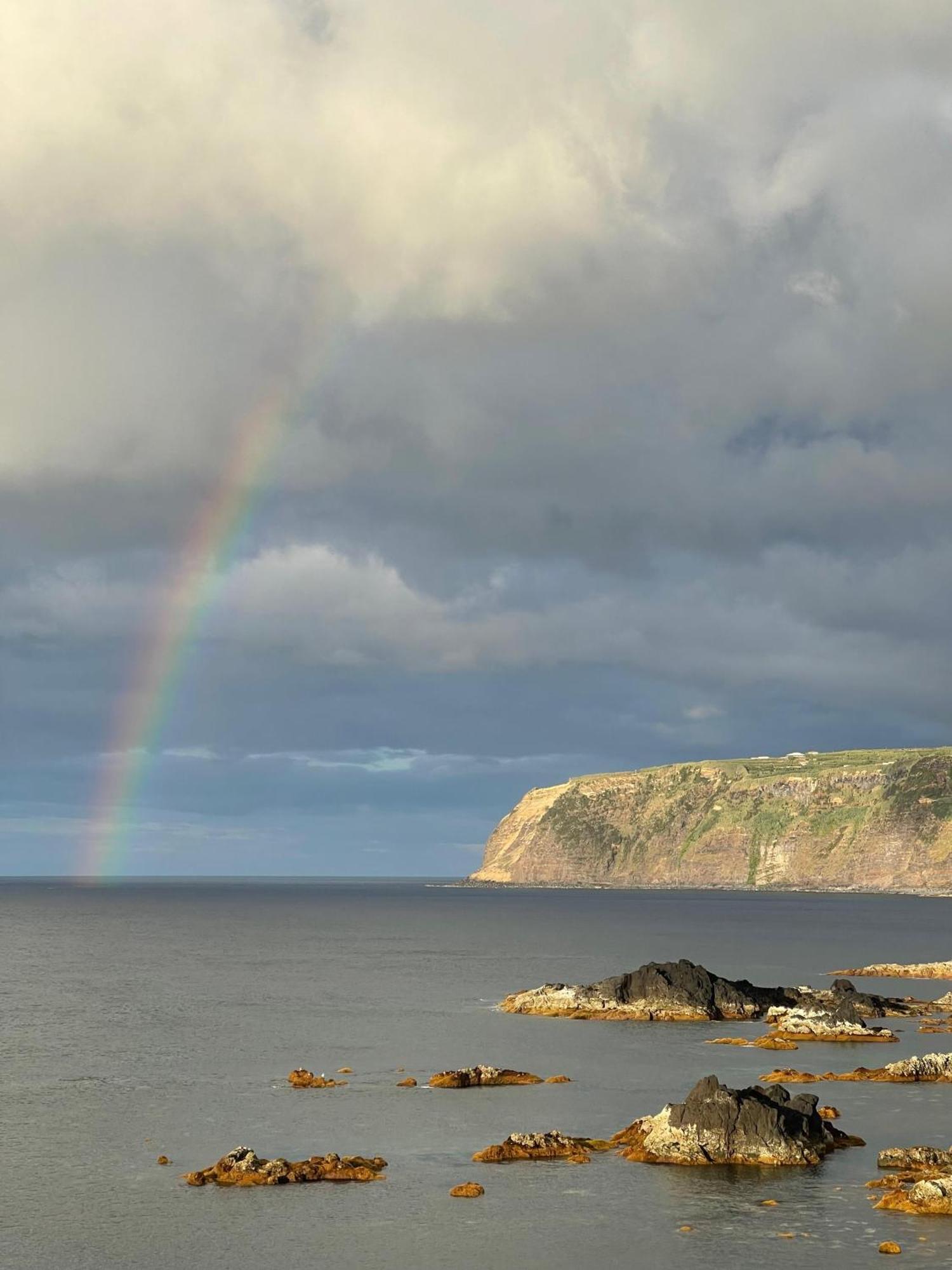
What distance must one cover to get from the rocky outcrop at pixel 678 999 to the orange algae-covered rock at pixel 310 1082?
39.3 metres

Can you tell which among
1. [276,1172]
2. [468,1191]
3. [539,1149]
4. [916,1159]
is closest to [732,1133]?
[916,1159]

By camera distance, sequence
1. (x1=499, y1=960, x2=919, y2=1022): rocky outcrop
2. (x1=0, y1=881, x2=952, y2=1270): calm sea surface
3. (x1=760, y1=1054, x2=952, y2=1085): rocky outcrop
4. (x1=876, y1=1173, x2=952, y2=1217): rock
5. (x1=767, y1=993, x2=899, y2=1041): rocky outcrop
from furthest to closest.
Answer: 1. (x1=499, y1=960, x2=919, y2=1022): rocky outcrop
2. (x1=767, y1=993, x2=899, y2=1041): rocky outcrop
3. (x1=760, y1=1054, x2=952, y2=1085): rocky outcrop
4. (x1=876, y1=1173, x2=952, y2=1217): rock
5. (x1=0, y1=881, x2=952, y2=1270): calm sea surface

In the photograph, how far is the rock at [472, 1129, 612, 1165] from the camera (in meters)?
64.4

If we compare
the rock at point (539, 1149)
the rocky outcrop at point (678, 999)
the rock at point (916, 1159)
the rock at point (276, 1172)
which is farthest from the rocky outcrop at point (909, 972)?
the rock at point (276, 1172)

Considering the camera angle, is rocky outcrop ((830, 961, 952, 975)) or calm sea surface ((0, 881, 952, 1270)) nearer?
calm sea surface ((0, 881, 952, 1270))

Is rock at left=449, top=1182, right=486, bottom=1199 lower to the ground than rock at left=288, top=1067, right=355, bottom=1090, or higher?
lower

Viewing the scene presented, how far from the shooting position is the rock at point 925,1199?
5494 cm

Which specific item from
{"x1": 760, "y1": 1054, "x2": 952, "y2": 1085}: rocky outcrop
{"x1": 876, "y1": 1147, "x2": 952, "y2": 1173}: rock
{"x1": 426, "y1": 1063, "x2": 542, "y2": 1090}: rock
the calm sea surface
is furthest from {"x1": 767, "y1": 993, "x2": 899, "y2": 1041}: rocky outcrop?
{"x1": 876, "y1": 1147, "x2": 952, "y2": 1173}: rock

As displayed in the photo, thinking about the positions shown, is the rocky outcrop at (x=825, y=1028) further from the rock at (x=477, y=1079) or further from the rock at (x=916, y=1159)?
the rock at (x=916, y=1159)

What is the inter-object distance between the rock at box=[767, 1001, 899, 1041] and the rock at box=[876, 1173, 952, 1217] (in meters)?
49.1

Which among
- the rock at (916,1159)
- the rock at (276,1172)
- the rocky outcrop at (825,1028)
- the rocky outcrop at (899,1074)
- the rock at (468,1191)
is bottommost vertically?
the rock at (468,1191)

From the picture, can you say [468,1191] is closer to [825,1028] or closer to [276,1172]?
[276,1172]

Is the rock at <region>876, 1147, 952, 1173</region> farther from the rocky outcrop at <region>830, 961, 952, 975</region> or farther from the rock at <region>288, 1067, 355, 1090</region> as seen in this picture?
the rocky outcrop at <region>830, 961, 952, 975</region>

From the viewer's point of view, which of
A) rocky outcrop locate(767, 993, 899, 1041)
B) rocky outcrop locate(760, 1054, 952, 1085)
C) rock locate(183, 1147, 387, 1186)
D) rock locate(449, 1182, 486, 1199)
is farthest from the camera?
rocky outcrop locate(767, 993, 899, 1041)
